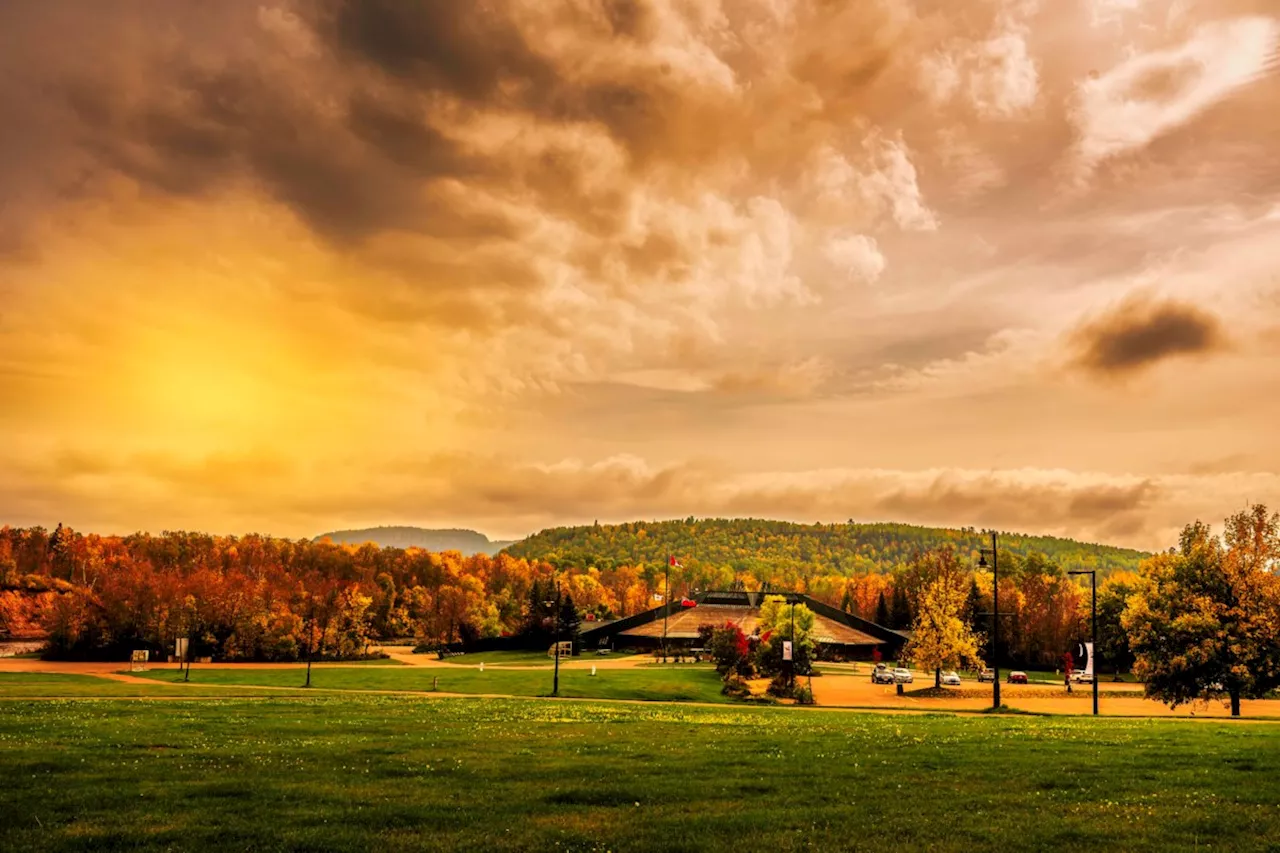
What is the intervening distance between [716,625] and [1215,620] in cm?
8682

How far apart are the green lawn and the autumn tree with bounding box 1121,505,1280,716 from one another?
3000cm

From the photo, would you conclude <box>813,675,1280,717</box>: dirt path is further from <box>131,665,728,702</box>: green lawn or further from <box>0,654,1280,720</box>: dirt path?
<box>131,665,728,702</box>: green lawn

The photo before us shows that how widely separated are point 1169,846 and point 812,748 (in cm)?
1264

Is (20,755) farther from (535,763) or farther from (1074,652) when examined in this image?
(1074,652)

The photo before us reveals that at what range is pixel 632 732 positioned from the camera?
30.8 meters

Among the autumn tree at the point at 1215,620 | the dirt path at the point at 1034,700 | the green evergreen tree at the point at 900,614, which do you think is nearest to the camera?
the autumn tree at the point at 1215,620

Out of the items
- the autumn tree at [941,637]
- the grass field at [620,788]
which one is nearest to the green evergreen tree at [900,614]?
the autumn tree at [941,637]


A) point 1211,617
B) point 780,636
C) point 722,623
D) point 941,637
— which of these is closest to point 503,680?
point 780,636

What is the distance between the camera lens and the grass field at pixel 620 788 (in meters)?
14.8

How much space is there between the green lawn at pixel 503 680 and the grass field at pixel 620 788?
39527 millimetres

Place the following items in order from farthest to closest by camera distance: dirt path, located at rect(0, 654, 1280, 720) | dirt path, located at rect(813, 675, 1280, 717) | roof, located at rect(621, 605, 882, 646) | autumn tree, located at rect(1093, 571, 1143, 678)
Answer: roof, located at rect(621, 605, 882, 646), autumn tree, located at rect(1093, 571, 1143, 678), dirt path, located at rect(813, 675, 1280, 717), dirt path, located at rect(0, 654, 1280, 720)

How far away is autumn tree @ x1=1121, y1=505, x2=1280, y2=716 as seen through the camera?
178ft

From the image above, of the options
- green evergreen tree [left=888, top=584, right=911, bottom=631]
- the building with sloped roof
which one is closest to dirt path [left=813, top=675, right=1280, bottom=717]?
the building with sloped roof

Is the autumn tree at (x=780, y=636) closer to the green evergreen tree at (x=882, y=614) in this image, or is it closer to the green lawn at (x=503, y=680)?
the green lawn at (x=503, y=680)
